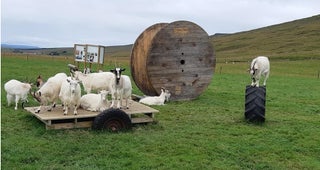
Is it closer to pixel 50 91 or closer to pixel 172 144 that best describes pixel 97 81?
pixel 50 91

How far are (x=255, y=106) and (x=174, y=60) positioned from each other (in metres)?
5.73

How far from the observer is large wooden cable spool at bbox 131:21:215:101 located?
1773 centimetres

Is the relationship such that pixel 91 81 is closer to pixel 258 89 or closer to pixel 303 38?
pixel 258 89

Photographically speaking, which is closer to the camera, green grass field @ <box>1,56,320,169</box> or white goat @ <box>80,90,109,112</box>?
green grass field @ <box>1,56,320,169</box>

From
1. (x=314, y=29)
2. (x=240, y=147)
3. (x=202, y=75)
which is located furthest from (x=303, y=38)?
(x=240, y=147)

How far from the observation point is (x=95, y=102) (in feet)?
41.2

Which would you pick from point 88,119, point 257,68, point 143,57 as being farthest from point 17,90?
point 257,68

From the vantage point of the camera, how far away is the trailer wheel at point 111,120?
1117cm

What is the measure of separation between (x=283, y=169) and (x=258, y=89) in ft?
17.1

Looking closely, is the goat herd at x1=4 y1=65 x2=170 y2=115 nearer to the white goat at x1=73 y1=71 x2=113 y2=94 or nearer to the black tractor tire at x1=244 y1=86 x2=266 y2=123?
the white goat at x1=73 y1=71 x2=113 y2=94

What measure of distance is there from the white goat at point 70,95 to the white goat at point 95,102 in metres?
0.61

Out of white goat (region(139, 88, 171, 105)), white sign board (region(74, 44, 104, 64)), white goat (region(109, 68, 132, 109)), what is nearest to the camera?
white goat (region(109, 68, 132, 109))

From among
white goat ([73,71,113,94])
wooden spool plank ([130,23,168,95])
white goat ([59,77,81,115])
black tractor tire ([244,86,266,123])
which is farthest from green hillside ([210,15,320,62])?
white goat ([59,77,81,115])

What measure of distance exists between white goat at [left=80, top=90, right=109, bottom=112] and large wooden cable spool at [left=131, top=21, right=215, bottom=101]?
511cm
